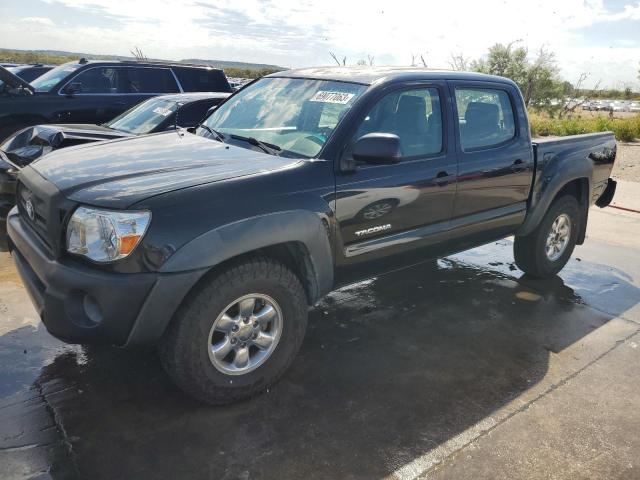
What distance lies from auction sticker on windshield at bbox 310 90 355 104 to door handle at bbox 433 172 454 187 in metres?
0.82

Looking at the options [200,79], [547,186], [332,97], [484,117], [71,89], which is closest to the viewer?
[332,97]

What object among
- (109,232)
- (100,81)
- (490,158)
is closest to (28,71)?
(100,81)

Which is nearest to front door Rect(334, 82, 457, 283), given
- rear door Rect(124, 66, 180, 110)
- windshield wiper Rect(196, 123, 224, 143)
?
windshield wiper Rect(196, 123, 224, 143)

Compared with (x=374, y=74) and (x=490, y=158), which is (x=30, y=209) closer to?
(x=374, y=74)

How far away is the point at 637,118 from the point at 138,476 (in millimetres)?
19770

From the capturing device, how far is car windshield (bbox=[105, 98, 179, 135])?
21.2 ft

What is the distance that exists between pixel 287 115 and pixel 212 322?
157cm

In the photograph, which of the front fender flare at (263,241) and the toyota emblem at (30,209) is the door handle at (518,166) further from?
the toyota emblem at (30,209)

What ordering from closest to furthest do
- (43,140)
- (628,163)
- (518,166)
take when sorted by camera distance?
(518,166) → (43,140) → (628,163)

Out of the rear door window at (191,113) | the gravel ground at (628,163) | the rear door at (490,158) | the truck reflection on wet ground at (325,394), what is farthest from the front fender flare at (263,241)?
the gravel ground at (628,163)

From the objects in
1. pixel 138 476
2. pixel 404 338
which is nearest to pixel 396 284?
pixel 404 338

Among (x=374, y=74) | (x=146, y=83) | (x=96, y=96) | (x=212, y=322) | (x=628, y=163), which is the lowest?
(x=628, y=163)

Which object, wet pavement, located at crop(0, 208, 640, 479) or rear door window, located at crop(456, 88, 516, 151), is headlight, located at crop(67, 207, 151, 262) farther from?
rear door window, located at crop(456, 88, 516, 151)

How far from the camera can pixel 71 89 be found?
26.7ft
